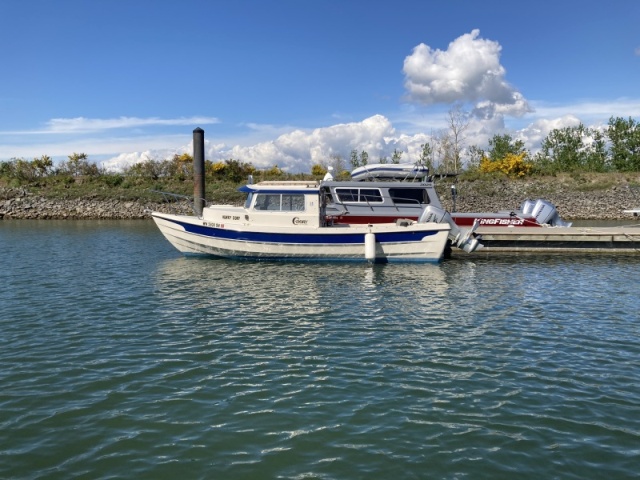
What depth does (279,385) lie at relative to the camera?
22.5ft

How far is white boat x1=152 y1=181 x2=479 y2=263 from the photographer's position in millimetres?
17797

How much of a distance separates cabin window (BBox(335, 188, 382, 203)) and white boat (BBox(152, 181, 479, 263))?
6.69 feet

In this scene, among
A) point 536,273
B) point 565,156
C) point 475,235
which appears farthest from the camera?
point 565,156

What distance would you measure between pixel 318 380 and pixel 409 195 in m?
14.7

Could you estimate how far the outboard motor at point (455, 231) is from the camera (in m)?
18.7

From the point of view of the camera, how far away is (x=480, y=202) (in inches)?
1575

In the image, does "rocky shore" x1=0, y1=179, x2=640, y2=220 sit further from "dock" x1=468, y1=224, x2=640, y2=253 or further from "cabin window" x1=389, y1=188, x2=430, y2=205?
"cabin window" x1=389, y1=188, x2=430, y2=205

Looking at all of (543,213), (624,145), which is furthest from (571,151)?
(543,213)

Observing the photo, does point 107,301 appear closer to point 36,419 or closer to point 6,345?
point 6,345

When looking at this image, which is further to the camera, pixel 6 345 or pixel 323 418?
pixel 6 345

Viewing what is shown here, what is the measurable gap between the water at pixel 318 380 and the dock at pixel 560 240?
6.68 metres

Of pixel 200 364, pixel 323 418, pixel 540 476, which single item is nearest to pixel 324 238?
pixel 200 364

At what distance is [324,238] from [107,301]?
26.7 feet

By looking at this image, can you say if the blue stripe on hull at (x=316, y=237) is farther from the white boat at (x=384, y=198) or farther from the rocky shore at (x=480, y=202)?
the rocky shore at (x=480, y=202)
